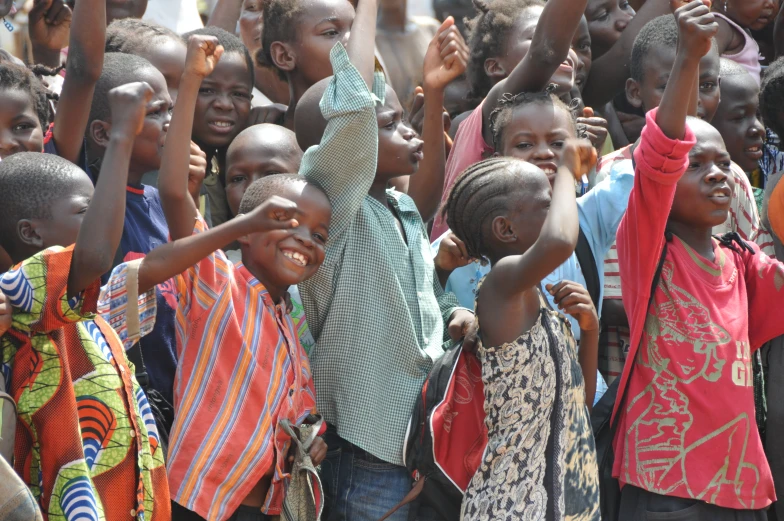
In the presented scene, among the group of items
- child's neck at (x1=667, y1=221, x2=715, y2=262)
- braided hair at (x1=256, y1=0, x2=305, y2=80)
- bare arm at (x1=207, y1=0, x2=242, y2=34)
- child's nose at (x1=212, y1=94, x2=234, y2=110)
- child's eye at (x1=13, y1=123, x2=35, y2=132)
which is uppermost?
child's eye at (x1=13, y1=123, x2=35, y2=132)

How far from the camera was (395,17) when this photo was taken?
5691 millimetres

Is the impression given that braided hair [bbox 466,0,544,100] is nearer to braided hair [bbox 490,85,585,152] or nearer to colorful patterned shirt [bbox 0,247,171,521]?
braided hair [bbox 490,85,585,152]

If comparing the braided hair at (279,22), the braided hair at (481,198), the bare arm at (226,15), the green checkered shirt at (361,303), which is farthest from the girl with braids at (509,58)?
the bare arm at (226,15)

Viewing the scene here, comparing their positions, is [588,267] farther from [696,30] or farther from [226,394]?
[226,394]

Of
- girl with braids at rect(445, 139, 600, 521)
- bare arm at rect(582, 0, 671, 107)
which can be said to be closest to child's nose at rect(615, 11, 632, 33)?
bare arm at rect(582, 0, 671, 107)

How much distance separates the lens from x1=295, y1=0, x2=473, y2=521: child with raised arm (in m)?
3.18

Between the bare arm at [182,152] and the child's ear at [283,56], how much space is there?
1.47 meters

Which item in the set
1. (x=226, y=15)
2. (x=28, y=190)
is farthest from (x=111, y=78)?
(x=226, y=15)

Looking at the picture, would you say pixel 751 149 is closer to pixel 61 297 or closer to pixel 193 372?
pixel 193 372

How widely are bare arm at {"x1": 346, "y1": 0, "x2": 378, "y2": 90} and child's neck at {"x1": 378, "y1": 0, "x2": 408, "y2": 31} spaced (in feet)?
7.45

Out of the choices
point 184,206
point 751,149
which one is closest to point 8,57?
point 184,206

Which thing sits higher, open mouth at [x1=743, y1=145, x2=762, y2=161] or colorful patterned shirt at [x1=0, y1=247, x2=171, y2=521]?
colorful patterned shirt at [x1=0, y1=247, x2=171, y2=521]

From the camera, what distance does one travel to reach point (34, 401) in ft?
8.55

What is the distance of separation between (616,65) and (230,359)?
9.63ft
